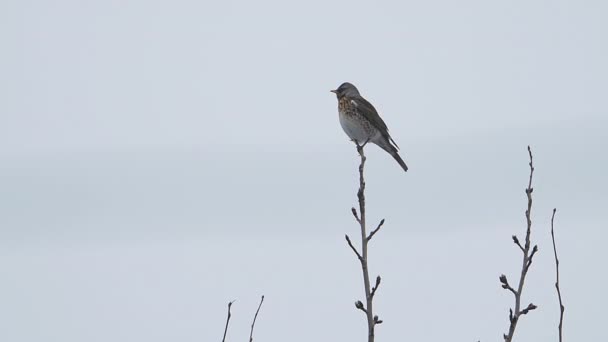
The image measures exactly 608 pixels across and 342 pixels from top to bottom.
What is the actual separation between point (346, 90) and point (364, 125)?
96 centimetres

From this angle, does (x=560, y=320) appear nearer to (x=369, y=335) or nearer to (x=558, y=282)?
(x=558, y=282)

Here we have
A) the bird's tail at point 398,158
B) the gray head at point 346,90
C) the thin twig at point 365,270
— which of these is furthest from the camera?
the gray head at point 346,90

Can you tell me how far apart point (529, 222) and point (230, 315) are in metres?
1.57

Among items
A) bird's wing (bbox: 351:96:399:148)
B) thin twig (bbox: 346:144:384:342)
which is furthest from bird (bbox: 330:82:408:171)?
thin twig (bbox: 346:144:384:342)

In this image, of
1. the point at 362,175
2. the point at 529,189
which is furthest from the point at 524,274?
the point at 362,175

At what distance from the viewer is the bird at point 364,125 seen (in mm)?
12570

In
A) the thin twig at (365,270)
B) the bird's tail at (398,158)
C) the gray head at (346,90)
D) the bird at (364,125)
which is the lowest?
the thin twig at (365,270)

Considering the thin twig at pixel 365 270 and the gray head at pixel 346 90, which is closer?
the thin twig at pixel 365 270

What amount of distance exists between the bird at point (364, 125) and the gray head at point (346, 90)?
11.7 inches

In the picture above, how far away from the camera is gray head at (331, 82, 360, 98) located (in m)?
13.2

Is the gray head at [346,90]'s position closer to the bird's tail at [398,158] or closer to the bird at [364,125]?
the bird at [364,125]

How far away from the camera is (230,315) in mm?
4230

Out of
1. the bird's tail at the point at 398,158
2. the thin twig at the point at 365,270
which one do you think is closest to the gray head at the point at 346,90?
the bird's tail at the point at 398,158

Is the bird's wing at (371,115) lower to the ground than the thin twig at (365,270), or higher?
higher
